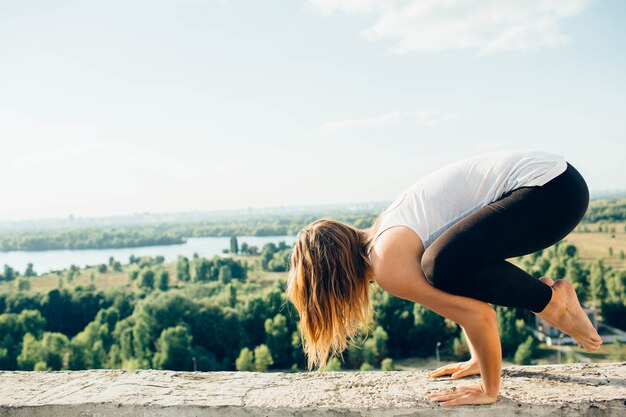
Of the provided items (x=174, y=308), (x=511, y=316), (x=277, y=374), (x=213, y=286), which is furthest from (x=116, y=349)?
(x=277, y=374)

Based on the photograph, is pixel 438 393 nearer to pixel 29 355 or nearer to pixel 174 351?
pixel 174 351

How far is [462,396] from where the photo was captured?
4.76 feet

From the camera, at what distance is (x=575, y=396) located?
1.46 metres

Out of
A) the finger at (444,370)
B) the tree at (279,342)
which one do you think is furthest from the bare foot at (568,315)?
the tree at (279,342)

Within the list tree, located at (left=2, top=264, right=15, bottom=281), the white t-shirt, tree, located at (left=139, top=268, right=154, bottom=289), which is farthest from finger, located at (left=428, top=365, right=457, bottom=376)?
tree, located at (left=2, top=264, right=15, bottom=281)

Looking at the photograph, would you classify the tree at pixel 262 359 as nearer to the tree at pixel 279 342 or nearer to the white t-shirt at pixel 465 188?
the tree at pixel 279 342

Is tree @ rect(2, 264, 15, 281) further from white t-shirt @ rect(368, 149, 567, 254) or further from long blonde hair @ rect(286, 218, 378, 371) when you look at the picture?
white t-shirt @ rect(368, 149, 567, 254)

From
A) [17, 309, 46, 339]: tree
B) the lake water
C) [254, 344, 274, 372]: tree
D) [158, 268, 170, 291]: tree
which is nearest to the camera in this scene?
[254, 344, 274, 372]: tree

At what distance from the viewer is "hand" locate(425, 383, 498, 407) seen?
1.44 m

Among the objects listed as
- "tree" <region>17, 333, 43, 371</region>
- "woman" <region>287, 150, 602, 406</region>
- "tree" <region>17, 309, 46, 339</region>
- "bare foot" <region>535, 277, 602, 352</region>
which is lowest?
"tree" <region>17, 333, 43, 371</region>

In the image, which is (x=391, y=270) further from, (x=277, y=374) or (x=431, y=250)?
(x=277, y=374)

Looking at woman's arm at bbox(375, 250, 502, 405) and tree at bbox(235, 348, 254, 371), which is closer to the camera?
woman's arm at bbox(375, 250, 502, 405)

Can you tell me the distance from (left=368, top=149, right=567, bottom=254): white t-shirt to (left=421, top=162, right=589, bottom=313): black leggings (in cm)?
4

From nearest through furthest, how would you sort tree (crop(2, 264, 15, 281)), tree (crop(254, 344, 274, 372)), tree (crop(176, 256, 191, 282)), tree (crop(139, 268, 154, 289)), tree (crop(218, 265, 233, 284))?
tree (crop(254, 344, 274, 372)) < tree (crop(139, 268, 154, 289)) < tree (crop(218, 265, 233, 284)) < tree (crop(176, 256, 191, 282)) < tree (crop(2, 264, 15, 281))
